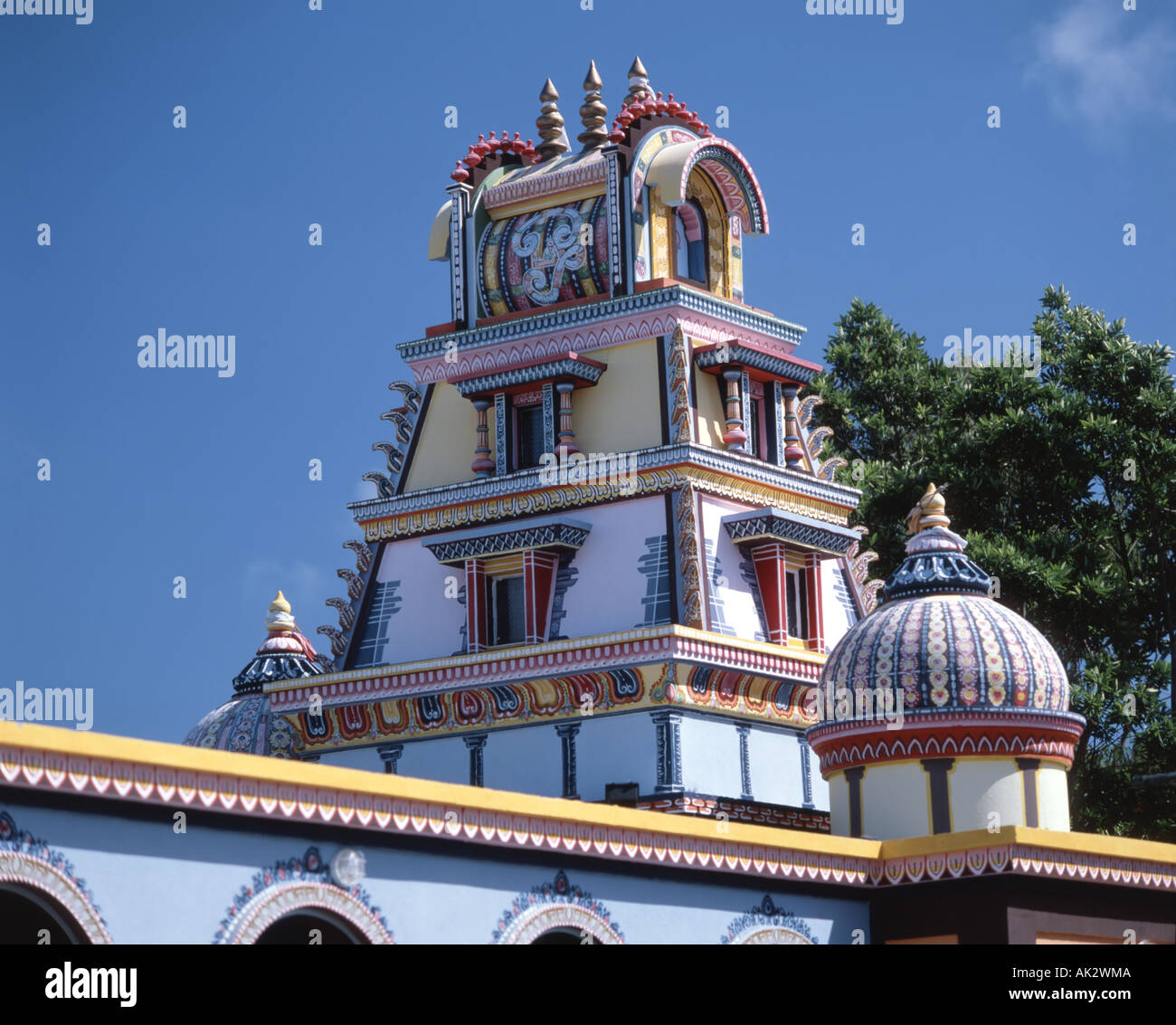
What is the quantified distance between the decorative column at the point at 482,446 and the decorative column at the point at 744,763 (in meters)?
6.12

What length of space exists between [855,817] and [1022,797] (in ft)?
7.19

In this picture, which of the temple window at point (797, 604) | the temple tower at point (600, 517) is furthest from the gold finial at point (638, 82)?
the temple window at point (797, 604)

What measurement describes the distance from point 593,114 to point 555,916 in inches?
736

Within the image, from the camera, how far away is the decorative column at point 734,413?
34.2 meters

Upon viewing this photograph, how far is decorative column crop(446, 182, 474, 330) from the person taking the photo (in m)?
36.4

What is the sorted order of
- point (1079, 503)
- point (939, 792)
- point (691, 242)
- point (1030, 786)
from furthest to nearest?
point (1079, 503) < point (691, 242) < point (1030, 786) < point (939, 792)

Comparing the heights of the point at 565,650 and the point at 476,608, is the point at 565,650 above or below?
below

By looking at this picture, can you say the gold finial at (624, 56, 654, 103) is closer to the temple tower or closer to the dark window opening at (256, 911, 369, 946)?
the temple tower

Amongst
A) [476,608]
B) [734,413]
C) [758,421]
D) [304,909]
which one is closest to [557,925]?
[304,909]

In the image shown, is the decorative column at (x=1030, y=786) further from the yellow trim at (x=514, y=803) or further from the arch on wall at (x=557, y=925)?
the arch on wall at (x=557, y=925)

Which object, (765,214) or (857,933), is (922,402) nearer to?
(765,214)

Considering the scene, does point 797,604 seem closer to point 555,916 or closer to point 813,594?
point 813,594

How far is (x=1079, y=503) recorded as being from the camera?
48500 mm
